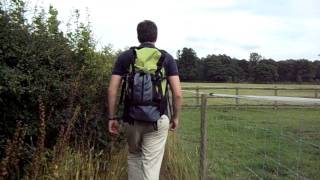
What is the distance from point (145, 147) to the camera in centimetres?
542

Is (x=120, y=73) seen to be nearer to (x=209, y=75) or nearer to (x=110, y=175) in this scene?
(x=110, y=175)

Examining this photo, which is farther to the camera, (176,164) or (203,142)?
(176,164)

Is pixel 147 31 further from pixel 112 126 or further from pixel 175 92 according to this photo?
pixel 112 126

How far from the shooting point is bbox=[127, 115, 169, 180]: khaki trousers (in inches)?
208

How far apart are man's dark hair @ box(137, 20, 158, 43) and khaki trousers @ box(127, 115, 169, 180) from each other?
776 mm

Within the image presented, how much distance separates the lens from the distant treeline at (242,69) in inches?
1268

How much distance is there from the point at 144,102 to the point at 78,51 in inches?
90.9

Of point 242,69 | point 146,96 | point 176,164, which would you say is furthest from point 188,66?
point 146,96

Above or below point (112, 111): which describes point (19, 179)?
below

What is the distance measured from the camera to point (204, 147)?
6.23m

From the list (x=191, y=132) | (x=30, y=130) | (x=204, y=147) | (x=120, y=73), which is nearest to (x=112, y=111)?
(x=120, y=73)

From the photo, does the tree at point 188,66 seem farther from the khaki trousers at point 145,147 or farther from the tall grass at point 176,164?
the khaki trousers at point 145,147

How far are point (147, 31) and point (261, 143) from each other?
1630mm

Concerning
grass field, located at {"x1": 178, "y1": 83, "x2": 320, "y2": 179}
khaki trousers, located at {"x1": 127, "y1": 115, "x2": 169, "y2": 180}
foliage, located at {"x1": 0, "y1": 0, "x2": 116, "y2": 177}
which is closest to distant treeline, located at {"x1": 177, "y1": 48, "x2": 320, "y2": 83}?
grass field, located at {"x1": 178, "y1": 83, "x2": 320, "y2": 179}
